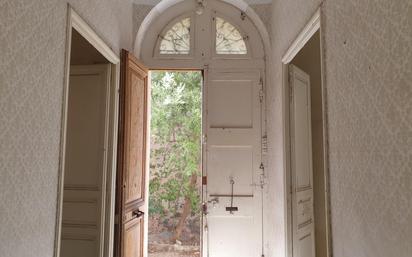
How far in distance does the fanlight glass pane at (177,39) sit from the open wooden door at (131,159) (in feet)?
1.39

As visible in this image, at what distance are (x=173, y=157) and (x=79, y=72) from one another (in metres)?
3.87

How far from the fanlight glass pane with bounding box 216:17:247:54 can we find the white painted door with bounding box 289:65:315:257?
0.86 metres

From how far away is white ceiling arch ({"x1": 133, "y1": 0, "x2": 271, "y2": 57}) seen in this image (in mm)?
3496

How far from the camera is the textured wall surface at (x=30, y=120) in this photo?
1.35 m

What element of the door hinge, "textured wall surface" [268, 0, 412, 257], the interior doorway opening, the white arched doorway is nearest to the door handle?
the white arched doorway

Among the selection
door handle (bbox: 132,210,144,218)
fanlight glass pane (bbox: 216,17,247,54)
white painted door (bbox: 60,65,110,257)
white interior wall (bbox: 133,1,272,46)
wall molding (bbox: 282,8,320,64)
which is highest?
white interior wall (bbox: 133,1,272,46)

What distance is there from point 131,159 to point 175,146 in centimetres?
365

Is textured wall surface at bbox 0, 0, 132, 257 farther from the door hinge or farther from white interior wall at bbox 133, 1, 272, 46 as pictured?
the door hinge

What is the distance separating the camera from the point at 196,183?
657cm

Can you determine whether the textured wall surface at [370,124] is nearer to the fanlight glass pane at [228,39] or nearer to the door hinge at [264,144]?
the door hinge at [264,144]

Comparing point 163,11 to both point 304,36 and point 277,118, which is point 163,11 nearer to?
point 277,118

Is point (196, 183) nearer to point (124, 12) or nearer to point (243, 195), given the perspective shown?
point (243, 195)

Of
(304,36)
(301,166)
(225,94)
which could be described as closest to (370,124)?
(304,36)

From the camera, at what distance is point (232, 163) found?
3473 millimetres
